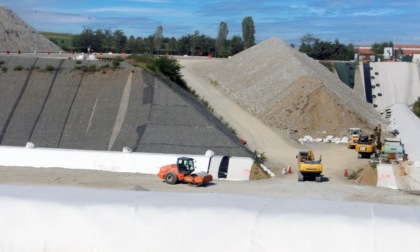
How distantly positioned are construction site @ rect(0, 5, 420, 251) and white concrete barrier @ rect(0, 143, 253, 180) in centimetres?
5

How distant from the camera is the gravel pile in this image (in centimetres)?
4706

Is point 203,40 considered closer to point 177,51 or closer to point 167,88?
point 177,51

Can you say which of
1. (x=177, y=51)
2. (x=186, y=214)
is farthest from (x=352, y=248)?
(x=177, y=51)

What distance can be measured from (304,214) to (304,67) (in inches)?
1777

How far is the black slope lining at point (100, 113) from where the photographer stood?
3428 cm

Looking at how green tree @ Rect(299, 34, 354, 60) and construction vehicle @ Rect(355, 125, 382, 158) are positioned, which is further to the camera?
green tree @ Rect(299, 34, 354, 60)

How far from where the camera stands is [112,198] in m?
12.1

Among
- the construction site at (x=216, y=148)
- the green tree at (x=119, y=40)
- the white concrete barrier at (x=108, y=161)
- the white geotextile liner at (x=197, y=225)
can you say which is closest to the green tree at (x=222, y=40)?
the green tree at (x=119, y=40)

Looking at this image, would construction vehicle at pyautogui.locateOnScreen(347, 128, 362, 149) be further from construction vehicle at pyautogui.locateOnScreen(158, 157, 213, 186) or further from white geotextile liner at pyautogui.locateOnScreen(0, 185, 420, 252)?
white geotextile liner at pyautogui.locateOnScreen(0, 185, 420, 252)

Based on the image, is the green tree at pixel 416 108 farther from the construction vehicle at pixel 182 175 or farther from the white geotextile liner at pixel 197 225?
the white geotextile liner at pixel 197 225

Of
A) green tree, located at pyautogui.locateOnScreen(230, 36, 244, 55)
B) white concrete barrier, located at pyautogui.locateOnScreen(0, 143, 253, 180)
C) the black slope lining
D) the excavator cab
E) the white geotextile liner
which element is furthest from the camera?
green tree, located at pyautogui.locateOnScreen(230, 36, 244, 55)

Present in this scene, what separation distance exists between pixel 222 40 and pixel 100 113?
67.7 m

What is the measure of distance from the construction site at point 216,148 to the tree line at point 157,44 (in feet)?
118

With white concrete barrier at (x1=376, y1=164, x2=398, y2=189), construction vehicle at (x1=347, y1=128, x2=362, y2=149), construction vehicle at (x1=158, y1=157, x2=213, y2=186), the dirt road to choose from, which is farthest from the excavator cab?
construction vehicle at (x1=347, y1=128, x2=362, y2=149)
